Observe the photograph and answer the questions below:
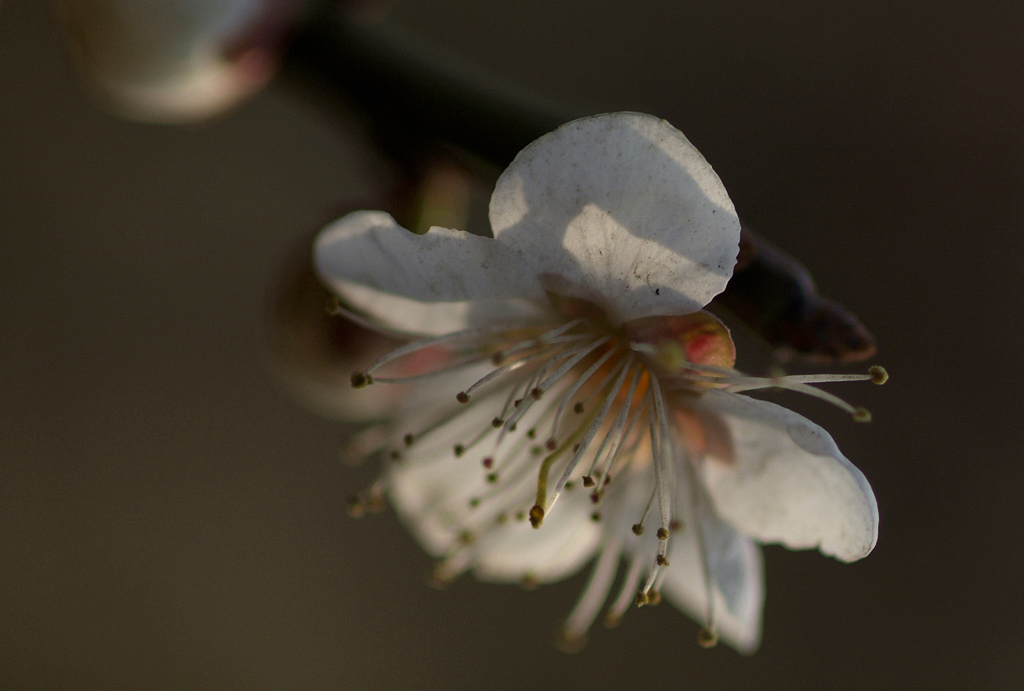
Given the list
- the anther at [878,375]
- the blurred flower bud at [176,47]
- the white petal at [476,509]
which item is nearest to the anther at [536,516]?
the white petal at [476,509]

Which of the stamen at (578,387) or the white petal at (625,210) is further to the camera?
the stamen at (578,387)

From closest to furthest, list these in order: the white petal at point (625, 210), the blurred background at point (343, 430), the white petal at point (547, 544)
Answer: the white petal at point (625, 210) < the white petal at point (547, 544) < the blurred background at point (343, 430)

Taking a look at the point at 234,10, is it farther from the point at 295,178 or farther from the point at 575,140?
the point at 295,178

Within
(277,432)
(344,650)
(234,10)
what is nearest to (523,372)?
(234,10)

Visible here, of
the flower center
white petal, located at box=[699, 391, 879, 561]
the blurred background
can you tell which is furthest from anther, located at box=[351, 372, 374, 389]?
the blurred background

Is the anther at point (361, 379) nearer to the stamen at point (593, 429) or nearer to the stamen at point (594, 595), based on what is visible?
the stamen at point (593, 429)

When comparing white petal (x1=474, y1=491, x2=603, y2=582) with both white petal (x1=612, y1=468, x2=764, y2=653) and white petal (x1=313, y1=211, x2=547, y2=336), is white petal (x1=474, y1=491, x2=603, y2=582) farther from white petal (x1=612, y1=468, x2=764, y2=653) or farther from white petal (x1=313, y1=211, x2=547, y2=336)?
white petal (x1=313, y1=211, x2=547, y2=336)
